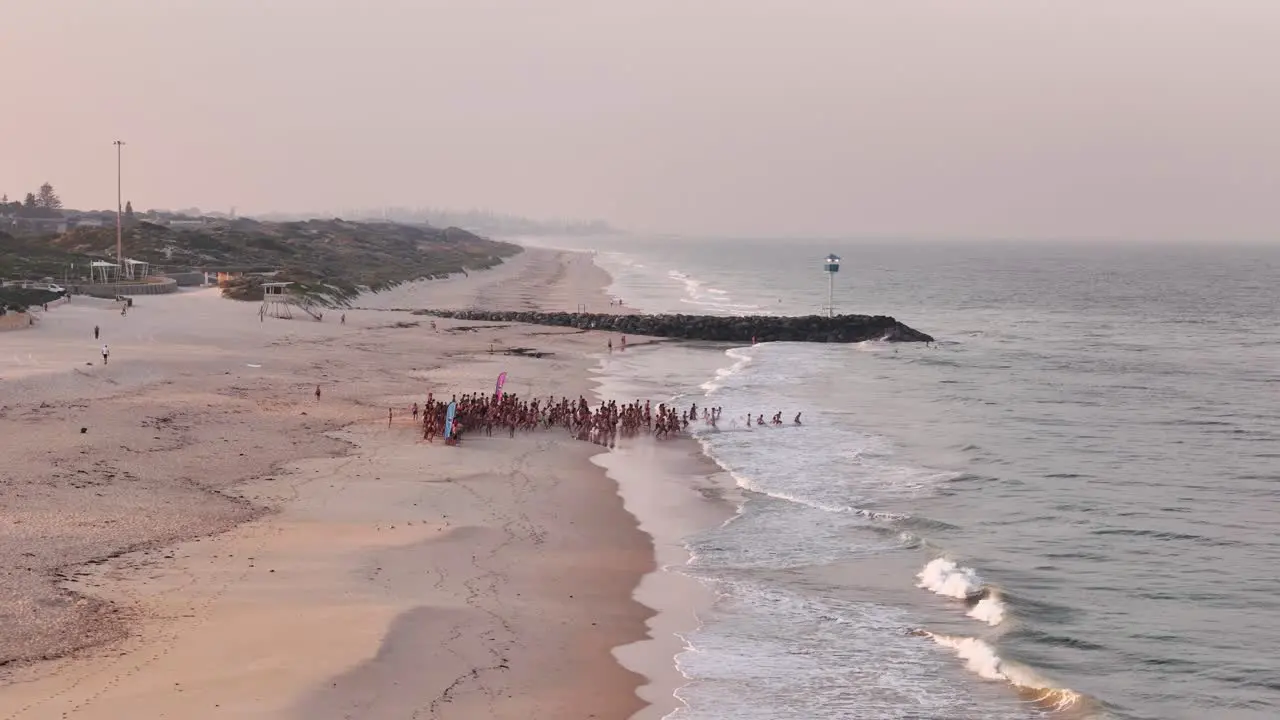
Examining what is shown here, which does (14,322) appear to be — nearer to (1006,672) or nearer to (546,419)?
(546,419)

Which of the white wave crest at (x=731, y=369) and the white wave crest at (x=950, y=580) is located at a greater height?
the white wave crest at (x=731, y=369)

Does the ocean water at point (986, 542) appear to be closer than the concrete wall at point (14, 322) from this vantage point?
Yes

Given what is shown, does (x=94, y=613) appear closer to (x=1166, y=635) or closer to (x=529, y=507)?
(x=529, y=507)

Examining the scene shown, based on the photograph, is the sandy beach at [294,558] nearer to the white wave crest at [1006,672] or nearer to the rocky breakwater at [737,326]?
the white wave crest at [1006,672]

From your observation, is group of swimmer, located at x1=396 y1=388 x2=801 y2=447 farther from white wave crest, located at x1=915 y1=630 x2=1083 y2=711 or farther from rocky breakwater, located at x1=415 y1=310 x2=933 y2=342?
rocky breakwater, located at x1=415 y1=310 x2=933 y2=342

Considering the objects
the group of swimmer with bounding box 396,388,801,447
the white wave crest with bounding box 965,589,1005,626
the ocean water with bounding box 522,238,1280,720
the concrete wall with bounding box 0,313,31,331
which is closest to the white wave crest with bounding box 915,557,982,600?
the ocean water with bounding box 522,238,1280,720

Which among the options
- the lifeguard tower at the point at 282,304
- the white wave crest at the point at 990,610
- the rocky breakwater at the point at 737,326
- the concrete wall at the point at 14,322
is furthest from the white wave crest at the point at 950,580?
the rocky breakwater at the point at 737,326
